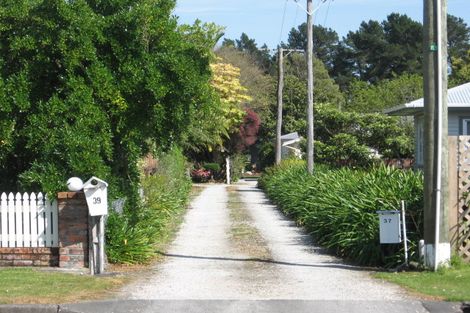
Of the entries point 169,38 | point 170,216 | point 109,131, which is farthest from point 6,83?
point 170,216

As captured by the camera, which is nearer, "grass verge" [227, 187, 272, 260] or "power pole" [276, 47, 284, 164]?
"grass verge" [227, 187, 272, 260]

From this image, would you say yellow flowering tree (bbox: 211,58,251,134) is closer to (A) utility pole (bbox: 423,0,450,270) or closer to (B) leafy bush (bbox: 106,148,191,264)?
(B) leafy bush (bbox: 106,148,191,264)

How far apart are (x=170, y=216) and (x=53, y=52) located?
889cm

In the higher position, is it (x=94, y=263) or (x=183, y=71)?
(x=183, y=71)

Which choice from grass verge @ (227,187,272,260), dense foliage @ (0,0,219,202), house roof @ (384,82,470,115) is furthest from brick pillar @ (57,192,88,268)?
house roof @ (384,82,470,115)

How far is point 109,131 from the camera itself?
13.0m

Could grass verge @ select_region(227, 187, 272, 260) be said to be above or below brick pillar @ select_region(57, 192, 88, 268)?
below

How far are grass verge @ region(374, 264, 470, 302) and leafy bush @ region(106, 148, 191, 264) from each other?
4.22 metres

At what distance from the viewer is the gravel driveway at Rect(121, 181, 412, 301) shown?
1007 centimetres

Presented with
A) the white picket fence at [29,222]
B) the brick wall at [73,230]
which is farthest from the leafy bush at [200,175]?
the brick wall at [73,230]

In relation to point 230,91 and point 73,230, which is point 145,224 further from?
point 230,91

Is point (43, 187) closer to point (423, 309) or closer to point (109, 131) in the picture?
point (109, 131)

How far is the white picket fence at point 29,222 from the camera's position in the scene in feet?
39.3

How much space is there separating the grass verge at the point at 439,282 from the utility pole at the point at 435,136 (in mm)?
300
